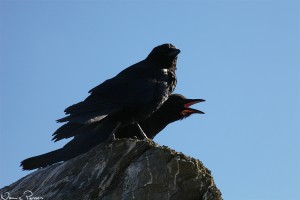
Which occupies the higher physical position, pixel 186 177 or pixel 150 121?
pixel 150 121

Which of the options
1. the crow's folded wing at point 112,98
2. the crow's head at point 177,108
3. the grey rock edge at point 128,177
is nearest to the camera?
the grey rock edge at point 128,177

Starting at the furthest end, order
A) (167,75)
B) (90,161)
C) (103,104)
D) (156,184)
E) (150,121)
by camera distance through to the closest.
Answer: (150,121) → (167,75) → (103,104) → (90,161) → (156,184)

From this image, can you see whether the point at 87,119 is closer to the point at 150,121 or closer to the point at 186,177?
the point at 186,177

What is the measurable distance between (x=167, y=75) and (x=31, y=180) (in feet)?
9.94

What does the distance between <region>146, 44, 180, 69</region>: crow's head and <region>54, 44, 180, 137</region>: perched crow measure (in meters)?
0.10

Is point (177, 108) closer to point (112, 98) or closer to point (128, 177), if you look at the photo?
point (112, 98)

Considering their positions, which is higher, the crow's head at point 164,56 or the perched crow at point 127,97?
the crow's head at point 164,56

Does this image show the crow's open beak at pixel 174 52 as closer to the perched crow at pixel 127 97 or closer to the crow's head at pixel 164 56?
the crow's head at pixel 164 56

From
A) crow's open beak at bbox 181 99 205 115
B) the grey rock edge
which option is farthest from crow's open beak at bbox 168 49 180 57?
the grey rock edge

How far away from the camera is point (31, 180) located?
6.73m

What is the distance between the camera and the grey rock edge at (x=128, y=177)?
5672mm

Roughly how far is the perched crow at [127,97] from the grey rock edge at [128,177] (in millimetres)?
898

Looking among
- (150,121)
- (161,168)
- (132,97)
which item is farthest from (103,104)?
(150,121)
